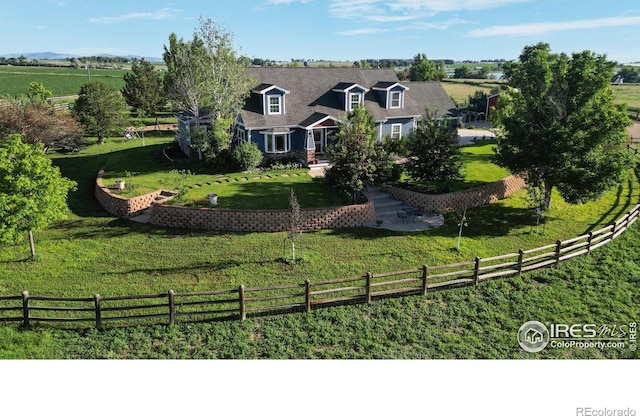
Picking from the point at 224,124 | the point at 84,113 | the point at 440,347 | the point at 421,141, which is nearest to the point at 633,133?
the point at 421,141

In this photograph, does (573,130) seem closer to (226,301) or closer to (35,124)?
(226,301)

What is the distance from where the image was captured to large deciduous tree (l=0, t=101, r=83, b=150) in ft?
105

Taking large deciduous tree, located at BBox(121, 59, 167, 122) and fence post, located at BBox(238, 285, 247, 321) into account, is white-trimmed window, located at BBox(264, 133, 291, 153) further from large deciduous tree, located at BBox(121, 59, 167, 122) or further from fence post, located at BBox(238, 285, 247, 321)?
large deciduous tree, located at BBox(121, 59, 167, 122)

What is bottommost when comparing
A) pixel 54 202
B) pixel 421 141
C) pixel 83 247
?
pixel 83 247

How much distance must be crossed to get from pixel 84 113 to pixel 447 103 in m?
35.5

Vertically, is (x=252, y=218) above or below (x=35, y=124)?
below

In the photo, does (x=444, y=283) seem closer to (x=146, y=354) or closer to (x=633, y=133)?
(x=146, y=354)

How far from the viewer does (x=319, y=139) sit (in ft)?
110

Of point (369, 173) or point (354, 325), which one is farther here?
point (369, 173)

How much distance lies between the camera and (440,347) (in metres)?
12.9

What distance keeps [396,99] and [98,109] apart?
28642 millimetres

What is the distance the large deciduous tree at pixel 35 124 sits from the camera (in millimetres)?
31938

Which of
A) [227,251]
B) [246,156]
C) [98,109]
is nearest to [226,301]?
[227,251]

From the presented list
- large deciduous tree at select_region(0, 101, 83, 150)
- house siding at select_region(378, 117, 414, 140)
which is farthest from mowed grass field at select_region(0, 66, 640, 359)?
house siding at select_region(378, 117, 414, 140)
